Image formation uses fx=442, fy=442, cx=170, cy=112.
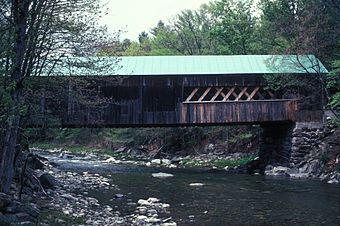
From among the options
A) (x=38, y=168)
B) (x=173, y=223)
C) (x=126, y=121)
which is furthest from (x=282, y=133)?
(x=173, y=223)

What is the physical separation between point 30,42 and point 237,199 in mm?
7143

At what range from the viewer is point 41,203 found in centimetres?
931

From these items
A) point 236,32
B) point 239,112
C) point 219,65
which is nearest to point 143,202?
point 239,112

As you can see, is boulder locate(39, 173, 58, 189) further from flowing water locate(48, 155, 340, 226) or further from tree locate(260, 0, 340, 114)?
tree locate(260, 0, 340, 114)

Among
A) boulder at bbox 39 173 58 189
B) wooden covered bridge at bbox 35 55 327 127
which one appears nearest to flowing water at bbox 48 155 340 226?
boulder at bbox 39 173 58 189

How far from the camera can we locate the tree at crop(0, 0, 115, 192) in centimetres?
691

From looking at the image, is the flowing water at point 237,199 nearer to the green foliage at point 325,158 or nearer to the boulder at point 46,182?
the boulder at point 46,182

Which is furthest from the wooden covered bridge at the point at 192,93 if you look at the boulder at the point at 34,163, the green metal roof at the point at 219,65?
the boulder at the point at 34,163

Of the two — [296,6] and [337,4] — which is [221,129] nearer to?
[296,6]

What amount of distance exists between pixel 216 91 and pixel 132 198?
10.6 metres

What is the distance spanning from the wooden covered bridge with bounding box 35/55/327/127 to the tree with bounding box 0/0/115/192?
384 inches

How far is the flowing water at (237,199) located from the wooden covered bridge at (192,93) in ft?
11.1

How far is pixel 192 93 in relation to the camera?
2081 centimetres

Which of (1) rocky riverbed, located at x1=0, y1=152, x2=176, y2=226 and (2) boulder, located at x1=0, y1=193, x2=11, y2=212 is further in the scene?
(1) rocky riverbed, located at x1=0, y1=152, x2=176, y2=226
